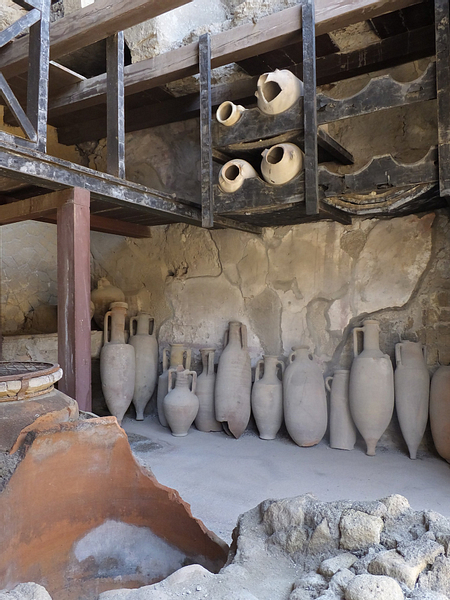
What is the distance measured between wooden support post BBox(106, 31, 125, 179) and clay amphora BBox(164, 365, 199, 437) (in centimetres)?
189

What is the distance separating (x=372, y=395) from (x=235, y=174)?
75.6 inches

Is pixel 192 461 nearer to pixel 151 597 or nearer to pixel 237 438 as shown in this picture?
pixel 237 438

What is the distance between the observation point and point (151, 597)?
3.76 ft

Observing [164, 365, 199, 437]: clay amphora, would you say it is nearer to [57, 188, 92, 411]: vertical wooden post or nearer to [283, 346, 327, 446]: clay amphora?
[283, 346, 327, 446]: clay amphora

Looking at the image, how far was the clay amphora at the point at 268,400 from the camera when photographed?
12.7 feet

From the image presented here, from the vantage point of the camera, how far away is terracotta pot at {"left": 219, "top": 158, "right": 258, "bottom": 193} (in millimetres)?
3273

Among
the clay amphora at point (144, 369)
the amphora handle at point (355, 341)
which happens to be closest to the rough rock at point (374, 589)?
the amphora handle at point (355, 341)

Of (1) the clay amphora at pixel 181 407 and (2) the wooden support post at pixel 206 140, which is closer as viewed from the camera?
(2) the wooden support post at pixel 206 140

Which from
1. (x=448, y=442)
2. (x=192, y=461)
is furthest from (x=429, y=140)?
(x=192, y=461)

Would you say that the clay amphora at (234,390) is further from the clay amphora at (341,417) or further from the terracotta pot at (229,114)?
the terracotta pot at (229,114)

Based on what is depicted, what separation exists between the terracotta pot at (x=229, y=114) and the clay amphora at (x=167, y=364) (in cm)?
210

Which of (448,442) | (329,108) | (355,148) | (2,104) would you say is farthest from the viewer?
(2,104)

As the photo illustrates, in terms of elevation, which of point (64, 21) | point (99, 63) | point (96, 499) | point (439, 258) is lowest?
point (96, 499)

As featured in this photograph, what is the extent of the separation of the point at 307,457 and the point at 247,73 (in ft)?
10.8
